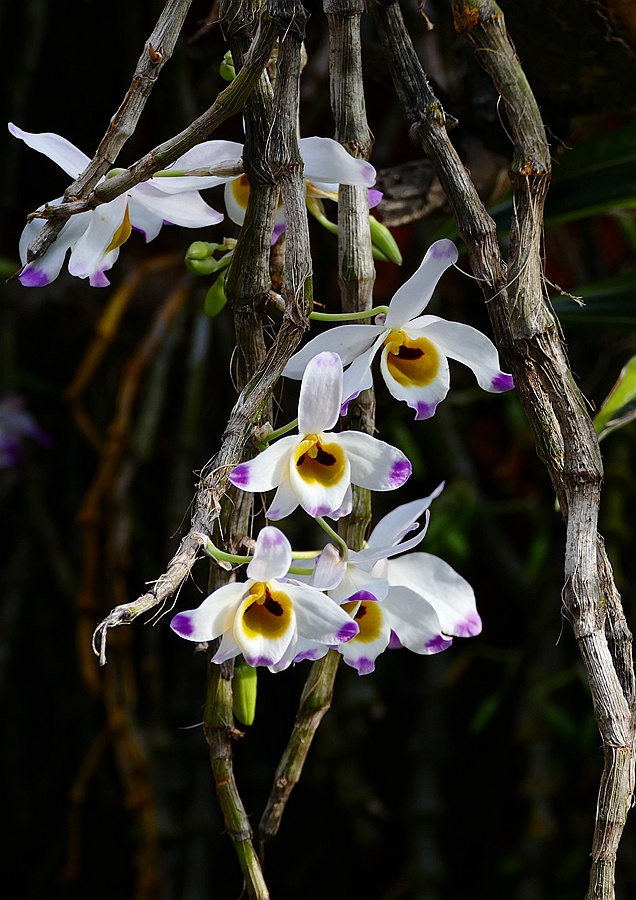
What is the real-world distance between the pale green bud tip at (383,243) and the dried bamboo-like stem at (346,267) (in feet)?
0.12

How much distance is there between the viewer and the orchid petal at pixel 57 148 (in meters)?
0.40

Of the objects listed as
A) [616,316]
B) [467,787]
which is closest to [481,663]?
[467,787]

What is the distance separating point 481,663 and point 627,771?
41.8 inches

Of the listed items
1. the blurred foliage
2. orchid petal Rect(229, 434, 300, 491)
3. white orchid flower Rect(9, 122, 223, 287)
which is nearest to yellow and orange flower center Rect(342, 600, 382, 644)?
orchid petal Rect(229, 434, 300, 491)

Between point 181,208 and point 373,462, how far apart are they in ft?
0.58

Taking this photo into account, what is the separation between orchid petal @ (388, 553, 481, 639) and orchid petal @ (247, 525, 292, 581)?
0.36 ft

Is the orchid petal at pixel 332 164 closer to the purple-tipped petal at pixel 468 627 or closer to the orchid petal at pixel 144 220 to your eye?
the orchid petal at pixel 144 220

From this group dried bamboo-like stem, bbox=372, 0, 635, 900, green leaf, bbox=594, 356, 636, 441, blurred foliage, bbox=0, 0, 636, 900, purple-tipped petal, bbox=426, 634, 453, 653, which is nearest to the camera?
dried bamboo-like stem, bbox=372, 0, 635, 900

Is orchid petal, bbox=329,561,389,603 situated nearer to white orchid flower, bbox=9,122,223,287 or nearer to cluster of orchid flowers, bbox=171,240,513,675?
cluster of orchid flowers, bbox=171,240,513,675

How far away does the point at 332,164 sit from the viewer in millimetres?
397

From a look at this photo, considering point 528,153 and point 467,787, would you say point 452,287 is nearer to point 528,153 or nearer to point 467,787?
point 467,787

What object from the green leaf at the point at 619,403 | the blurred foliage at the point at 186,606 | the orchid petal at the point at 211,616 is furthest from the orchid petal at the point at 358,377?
the blurred foliage at the point at 186,606

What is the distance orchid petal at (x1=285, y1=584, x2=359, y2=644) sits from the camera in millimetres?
364

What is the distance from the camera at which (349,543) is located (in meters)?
0.43
